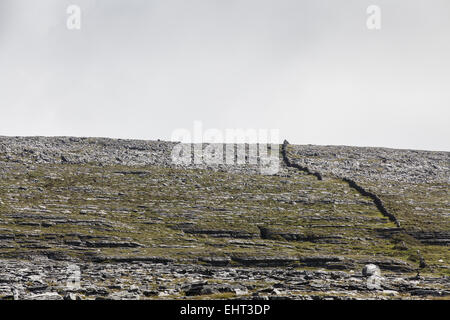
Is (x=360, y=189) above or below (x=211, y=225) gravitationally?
above

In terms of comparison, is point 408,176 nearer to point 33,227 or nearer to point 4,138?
point 33,227

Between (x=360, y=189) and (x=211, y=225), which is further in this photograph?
(x=360, y=189)

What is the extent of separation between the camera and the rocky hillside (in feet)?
156

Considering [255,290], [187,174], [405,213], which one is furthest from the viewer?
[187,174]

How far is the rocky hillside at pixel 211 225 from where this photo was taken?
47.6 meters

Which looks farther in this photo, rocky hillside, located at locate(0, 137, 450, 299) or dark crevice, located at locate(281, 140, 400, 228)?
dark crevice, located at locate(281, 140, 400, 228)

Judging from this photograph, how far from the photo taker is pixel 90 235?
64000 mm

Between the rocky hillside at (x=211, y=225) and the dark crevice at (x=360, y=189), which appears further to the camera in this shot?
the dark crevice at (x=360, y=189)

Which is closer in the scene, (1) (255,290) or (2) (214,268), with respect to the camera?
(1) (255,290)

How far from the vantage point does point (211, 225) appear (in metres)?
71.2

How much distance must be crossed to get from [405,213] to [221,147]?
4496 centimetres

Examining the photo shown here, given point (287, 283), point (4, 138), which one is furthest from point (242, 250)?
point (4, 138)
